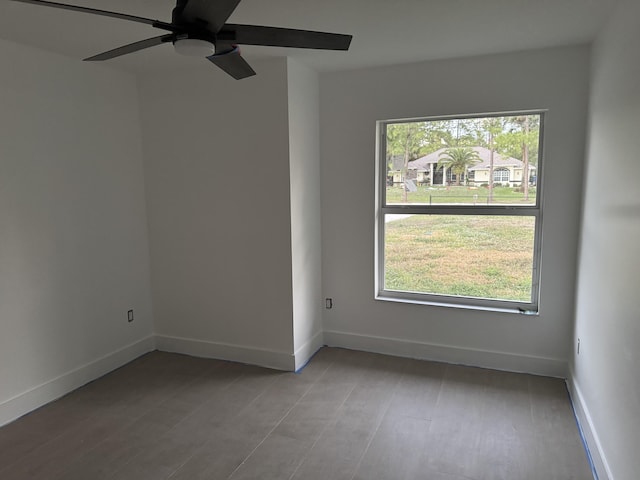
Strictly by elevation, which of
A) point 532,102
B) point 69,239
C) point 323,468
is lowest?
point 323,468

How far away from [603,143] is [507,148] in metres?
0.86

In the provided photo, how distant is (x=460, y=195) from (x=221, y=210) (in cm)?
197

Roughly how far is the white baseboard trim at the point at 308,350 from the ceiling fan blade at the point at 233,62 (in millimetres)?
2190

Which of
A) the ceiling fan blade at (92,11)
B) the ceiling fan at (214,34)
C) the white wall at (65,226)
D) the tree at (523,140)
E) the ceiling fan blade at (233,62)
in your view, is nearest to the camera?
the ceiling fan blade at (92,11)

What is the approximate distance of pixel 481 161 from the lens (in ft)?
11.3

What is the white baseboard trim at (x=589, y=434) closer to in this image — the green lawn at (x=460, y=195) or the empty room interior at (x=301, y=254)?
the empty room interior at (x=301, y=254)

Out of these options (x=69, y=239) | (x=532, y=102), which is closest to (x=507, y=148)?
(x=532, y=102)

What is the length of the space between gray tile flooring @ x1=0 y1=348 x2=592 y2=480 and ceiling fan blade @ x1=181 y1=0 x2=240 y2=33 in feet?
7.07

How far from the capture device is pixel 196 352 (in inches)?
151

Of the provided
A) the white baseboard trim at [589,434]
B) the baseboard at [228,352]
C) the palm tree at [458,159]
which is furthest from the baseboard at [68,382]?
the white baseboard trim at [589,434]

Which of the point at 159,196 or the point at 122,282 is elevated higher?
the point at 159,196

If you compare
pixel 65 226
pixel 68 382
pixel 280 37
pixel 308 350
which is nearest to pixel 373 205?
pixel 308 350

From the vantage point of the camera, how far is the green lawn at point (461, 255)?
344cm

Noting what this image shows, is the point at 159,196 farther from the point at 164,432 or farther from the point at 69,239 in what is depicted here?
the point at 164,432
